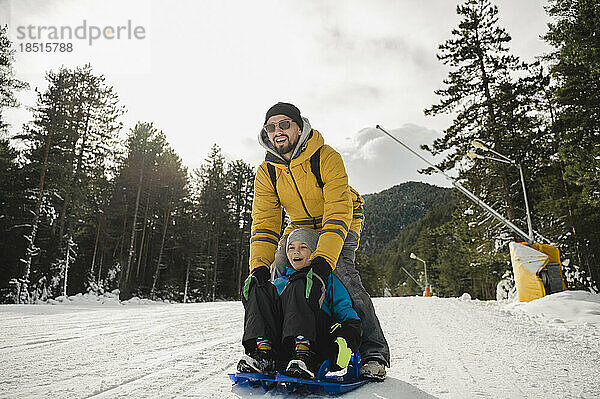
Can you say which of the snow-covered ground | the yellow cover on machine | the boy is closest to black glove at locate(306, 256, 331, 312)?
the boy

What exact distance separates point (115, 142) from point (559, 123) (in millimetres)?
28737

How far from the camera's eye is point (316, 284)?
7.41 feet

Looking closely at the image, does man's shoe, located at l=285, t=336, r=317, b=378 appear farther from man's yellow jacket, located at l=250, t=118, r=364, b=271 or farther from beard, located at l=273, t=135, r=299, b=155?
beard, located at l=273, t=135, r=299, b=155

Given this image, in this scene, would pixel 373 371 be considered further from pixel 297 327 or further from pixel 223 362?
pixel 223 362

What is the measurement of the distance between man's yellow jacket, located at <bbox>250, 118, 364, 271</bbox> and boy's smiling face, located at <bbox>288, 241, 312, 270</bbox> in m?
0.18

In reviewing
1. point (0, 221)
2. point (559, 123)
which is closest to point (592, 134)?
point (559, 123)

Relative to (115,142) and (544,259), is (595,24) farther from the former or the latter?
(115,142)

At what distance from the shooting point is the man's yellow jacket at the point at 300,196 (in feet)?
8.91

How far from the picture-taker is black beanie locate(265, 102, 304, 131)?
2977 millimetres

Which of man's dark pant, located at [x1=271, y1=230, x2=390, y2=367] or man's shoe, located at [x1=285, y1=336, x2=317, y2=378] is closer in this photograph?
man's shoe, located at [x1=285, y1=336, x2=317, y2=378]

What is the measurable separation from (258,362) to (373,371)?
78 centimetres

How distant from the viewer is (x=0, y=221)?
21562 mm

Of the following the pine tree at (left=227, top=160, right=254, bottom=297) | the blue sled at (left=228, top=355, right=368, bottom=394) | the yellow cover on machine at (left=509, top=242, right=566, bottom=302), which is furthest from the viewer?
the pine tree at (left=227, top=160, right=254, bottom=297)

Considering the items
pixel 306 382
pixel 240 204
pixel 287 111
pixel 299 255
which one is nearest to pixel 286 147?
pixel 287 111
